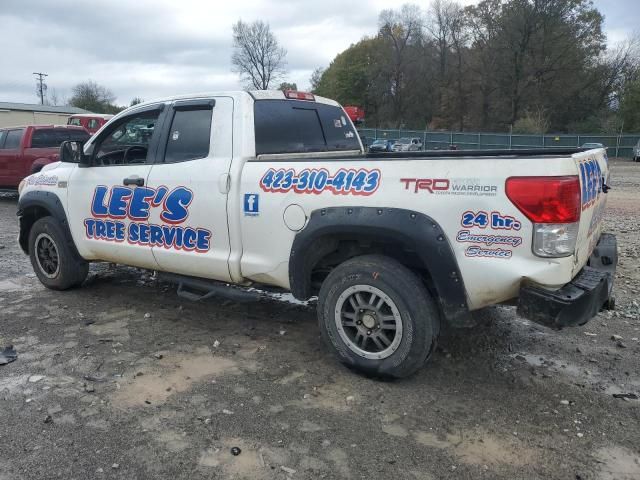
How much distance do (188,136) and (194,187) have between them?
50 centimetres

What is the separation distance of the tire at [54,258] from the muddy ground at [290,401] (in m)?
0.50

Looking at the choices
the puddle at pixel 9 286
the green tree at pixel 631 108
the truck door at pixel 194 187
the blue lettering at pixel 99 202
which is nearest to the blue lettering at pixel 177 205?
the truck door at pixel 194 187

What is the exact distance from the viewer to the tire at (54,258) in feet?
17.9

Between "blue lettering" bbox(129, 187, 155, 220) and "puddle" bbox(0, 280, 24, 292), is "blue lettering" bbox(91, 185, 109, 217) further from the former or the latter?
"puddle" bbox(0, 280, 24, 292)

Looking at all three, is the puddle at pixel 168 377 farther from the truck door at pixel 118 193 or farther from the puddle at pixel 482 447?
the puddle at pixel 482 447

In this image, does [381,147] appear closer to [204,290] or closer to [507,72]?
[204,290]

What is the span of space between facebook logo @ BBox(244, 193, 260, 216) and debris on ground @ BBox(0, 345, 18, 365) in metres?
2.10

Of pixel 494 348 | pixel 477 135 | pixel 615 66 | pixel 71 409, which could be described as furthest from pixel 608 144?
pixel 71 409

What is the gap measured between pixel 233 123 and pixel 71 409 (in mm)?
2290

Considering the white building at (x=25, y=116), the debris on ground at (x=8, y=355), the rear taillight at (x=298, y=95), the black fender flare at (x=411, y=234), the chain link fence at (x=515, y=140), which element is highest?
the white building at (x=25, y=116)

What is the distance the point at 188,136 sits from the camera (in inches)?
175

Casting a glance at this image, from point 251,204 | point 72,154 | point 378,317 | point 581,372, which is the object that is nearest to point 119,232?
point 72,154

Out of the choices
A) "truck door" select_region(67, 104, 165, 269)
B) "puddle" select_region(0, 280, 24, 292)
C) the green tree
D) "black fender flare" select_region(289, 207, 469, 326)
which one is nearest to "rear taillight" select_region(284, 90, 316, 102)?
"truck door" select_region(67, 104, 165, 269)

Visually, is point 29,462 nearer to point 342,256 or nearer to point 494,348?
point 342,256
